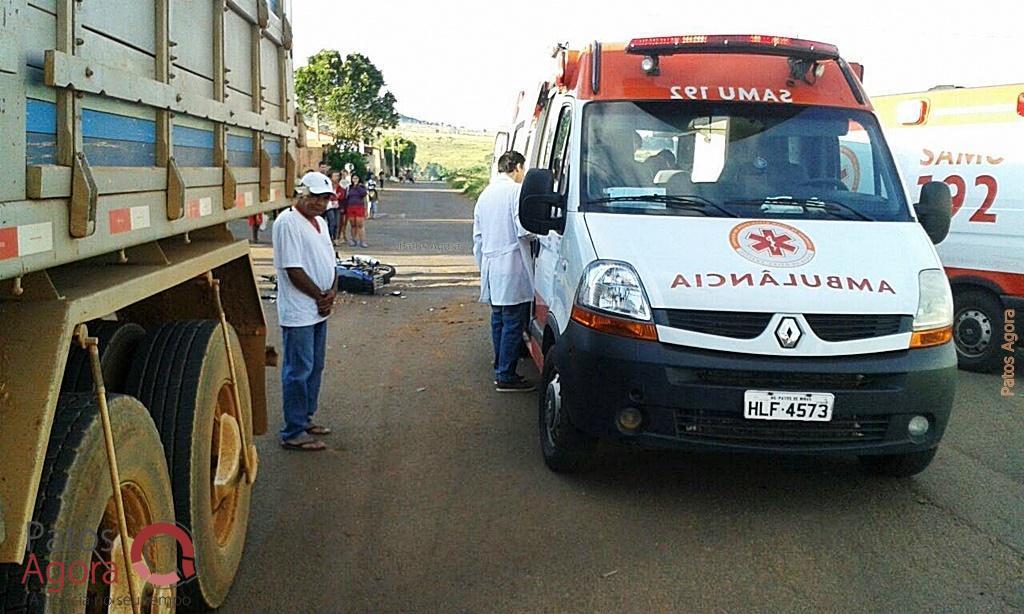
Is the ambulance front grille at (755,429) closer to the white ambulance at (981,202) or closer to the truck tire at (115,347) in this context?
the truck tire at (115,347)

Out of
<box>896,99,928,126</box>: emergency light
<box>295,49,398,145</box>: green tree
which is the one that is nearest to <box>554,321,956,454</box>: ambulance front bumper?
<box>896,99,928,126</box>: emergency light

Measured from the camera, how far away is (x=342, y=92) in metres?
60.0

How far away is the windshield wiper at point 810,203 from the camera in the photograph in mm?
5180

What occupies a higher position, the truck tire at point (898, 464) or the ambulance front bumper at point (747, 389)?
the ambulance front bumper at point (747, 389)

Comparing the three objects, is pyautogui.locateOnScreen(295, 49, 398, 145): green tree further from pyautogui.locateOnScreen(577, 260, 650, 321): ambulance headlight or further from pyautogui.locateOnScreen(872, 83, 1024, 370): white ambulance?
pyautogui.locateOnScreen(577, 260, 650, 321): ambulance headlight

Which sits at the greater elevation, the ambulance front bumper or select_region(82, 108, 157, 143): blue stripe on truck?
select_region(82, 108, 157, 143): blue stripe on truck

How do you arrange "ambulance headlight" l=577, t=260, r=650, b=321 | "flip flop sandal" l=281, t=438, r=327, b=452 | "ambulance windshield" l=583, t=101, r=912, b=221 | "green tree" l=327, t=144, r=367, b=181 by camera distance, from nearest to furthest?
"ambulance headlight" l=577, t=260, r=650, b=321
"ambulance windshield" l=583, t=101, r=912, b=221
"flip flop sandal" l=281, t=438, r=327, b=452
"green tree" l=327, t=144, r=367, b=181

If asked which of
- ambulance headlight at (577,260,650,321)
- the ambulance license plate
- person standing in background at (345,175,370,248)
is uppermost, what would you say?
person standing in background at (345,175,370,248)

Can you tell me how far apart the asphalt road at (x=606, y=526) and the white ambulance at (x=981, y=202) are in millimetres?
1481

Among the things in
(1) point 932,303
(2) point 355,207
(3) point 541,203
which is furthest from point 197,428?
(2) point 355,207

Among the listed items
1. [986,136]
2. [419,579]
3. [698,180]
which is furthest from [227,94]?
[986,136]

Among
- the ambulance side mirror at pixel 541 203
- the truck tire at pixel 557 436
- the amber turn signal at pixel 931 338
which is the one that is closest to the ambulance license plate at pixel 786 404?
the amber turn signal at pixel 931 338

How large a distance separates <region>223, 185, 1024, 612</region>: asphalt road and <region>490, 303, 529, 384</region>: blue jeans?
1.72ft

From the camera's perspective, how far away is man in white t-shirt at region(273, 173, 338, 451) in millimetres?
5516
